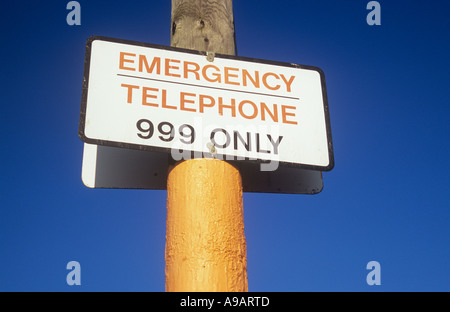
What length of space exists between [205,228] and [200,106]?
0.50m

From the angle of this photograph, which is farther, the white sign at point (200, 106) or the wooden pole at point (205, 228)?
the white sign at point (200, 106)

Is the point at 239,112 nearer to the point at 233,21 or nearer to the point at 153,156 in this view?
the point at 153,156

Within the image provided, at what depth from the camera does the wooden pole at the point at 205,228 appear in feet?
4.43

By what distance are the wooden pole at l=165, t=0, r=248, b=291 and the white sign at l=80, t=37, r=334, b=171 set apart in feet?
0.29

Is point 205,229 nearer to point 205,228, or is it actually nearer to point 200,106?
point 205,228

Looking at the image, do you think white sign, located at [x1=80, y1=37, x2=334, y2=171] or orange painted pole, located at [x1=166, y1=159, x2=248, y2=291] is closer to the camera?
orange painted pole, located at [x1=166, y1=159, x2=248, y2=291]

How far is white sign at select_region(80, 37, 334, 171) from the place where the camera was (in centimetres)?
152

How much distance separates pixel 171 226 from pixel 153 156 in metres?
0.44

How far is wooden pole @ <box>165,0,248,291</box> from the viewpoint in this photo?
4.43 ft

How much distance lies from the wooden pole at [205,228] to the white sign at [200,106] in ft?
0.29

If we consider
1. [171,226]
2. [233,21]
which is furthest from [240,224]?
[233,21]

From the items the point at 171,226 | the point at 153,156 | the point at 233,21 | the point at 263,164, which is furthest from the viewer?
the point at 233,21

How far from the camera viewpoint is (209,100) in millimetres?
1637

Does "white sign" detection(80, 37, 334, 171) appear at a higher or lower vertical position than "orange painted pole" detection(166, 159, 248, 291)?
higher
